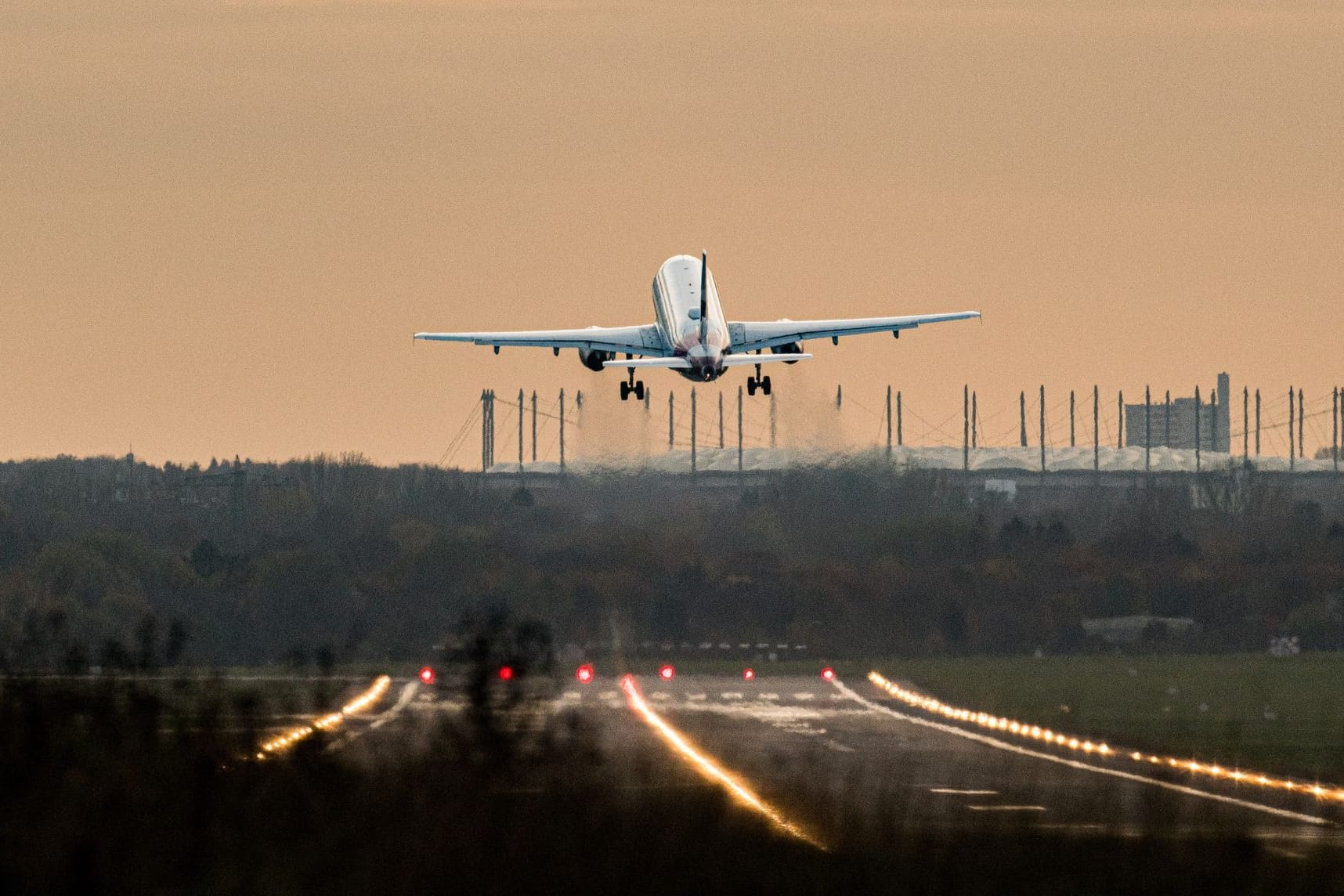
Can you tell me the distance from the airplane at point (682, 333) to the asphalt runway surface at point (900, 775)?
14.4 m

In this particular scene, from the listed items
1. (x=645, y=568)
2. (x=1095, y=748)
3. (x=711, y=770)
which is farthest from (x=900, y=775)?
A: (x=645, y=568)

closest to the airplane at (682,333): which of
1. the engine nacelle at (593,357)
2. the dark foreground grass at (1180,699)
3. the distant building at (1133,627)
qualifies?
Answer: the engine nacelle at (593,357)

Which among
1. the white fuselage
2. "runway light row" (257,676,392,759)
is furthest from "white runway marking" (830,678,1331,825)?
"runway light row" (257,676,392,759)

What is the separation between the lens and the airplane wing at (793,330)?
109 m

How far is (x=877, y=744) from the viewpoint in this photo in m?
81.6

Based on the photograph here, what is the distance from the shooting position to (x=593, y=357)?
108375 mm

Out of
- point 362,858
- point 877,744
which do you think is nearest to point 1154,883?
point 362,858

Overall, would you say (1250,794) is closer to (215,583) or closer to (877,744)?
(877,744)

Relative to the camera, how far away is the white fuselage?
330 feet

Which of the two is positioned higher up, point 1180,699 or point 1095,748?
point 1180,699

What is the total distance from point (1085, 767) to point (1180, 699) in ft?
133

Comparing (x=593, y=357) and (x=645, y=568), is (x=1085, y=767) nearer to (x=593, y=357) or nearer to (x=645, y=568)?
(x=593, y=357)

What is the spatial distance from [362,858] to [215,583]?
10023 centimetres

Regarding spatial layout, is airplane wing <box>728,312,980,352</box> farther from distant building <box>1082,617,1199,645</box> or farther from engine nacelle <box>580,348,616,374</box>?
distant building <box>1082,617,1199,645</box>
